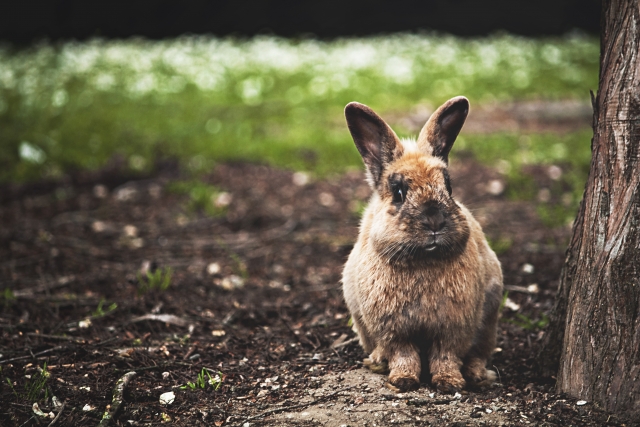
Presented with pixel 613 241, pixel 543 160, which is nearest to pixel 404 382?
pixel 613 241

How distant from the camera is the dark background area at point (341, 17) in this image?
1914 centimetres

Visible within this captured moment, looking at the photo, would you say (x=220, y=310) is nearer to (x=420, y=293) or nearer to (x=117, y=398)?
(x=117, y=398)

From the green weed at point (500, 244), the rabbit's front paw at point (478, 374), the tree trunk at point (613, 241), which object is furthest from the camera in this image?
the green weed at point (500, 244)

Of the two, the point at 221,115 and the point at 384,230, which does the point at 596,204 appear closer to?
the point at 384,230

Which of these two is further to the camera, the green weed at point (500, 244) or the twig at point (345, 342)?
the green weed at point (500, 244)

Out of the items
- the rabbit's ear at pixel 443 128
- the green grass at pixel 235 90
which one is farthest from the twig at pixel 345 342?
the green grass at pixel 235 90

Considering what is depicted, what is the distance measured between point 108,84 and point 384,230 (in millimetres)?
10782

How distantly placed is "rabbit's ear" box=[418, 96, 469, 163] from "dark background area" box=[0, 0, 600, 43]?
17244 millimetres

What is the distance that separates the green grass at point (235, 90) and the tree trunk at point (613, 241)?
528cm

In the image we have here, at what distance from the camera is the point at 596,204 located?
2820 mm

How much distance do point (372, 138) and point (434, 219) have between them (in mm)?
609

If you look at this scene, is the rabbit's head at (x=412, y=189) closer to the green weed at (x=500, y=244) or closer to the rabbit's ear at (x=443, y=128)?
the rabbit's ear at (x=443, y=128)

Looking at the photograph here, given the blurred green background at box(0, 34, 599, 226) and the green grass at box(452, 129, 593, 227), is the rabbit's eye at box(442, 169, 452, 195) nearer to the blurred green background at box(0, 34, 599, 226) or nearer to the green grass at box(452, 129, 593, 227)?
the green grass at box(452, 129, 593, 227)

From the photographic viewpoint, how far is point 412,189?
2.98 meters
